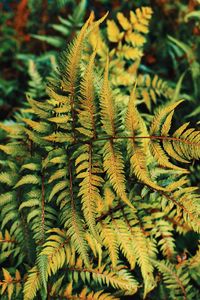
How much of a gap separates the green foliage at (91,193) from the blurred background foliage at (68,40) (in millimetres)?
843

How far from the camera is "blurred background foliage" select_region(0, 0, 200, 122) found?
3096mm

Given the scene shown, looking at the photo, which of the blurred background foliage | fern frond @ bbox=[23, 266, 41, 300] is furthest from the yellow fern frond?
fern frond @ bbox=[23, 266, 41, 300]

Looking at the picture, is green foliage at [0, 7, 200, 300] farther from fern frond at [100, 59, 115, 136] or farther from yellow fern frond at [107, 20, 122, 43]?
yellow fern frond at [107, 20, 122, 43]

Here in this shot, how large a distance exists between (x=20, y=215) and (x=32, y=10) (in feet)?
7.31

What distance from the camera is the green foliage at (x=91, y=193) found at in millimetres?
1927

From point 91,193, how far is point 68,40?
1.83 metres

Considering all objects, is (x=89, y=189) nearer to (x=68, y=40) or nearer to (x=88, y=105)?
(x=88, y=105)

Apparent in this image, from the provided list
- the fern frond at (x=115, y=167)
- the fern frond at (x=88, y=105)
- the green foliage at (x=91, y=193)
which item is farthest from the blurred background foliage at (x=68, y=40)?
the fern frond at (x=115, y=167)

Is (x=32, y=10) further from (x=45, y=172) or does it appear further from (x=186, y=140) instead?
(x=186, y=140)

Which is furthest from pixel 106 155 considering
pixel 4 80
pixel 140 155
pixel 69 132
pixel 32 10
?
pixel 32 10

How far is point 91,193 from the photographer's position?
6.25 ft

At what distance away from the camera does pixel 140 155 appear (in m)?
1.94

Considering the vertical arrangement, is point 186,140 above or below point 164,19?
below

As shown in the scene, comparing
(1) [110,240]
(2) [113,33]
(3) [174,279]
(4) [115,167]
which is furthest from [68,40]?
(3) [174,279]
